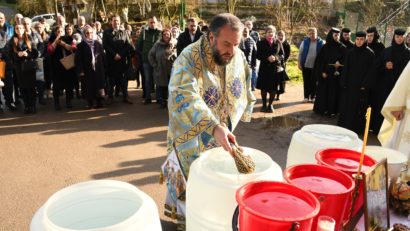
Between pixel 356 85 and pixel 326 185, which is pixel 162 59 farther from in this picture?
pixel 326 185

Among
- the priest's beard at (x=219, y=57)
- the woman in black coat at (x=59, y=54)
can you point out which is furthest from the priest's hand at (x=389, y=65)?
the woman in black coat at (x=59, y=54)

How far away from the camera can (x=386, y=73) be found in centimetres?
668

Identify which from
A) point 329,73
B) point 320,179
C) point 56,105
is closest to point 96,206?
point 320,179

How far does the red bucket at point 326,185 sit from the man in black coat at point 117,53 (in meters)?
7.70

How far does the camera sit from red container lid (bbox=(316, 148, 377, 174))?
1.65 metres

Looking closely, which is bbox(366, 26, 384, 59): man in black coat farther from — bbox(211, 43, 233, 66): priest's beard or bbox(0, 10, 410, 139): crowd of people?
bbox(211, 43, 233, 66): priest's beard

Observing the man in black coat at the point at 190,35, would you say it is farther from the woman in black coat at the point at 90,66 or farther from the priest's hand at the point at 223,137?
the priest's hand at the point at 223,137

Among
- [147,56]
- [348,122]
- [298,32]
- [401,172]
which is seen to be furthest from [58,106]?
[298,32]

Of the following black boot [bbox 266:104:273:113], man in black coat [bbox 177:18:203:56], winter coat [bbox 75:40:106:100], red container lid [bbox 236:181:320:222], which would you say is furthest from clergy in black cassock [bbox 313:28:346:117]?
red container lid [bbox 236:181:320:222]

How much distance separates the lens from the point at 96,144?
21.0 ft

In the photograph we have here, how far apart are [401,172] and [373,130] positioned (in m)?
5.62

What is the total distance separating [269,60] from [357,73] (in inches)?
78.4

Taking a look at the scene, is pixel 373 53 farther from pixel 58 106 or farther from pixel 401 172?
pixel 58 106

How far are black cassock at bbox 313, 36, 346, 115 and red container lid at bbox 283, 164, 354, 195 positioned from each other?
7.04 m
